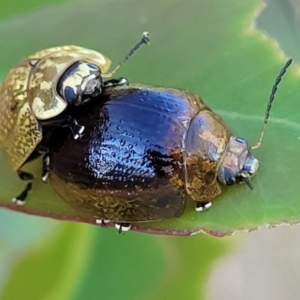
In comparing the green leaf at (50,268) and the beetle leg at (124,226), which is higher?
the beetle leg at (124,226)

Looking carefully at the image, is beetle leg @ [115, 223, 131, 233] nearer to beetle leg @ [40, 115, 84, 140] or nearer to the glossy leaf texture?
the glossy leaf texture

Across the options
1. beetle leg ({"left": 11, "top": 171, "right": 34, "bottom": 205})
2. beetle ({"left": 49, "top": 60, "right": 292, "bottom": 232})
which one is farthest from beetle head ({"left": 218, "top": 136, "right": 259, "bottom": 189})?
beetle leg ({"left": 11, "top": 171, "right": 34, "bottom": 205})

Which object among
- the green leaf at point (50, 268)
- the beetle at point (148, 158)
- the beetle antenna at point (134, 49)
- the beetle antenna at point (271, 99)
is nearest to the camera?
the beetle at point (148, 158)

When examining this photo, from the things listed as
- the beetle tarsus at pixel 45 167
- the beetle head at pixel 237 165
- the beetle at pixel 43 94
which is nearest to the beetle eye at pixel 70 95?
the beetle at pixel 43 94

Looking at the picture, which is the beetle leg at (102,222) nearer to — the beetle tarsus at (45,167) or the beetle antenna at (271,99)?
the beetle tarsus at (45,167)

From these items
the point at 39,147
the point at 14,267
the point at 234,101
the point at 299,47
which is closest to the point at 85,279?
the point at 14,267
